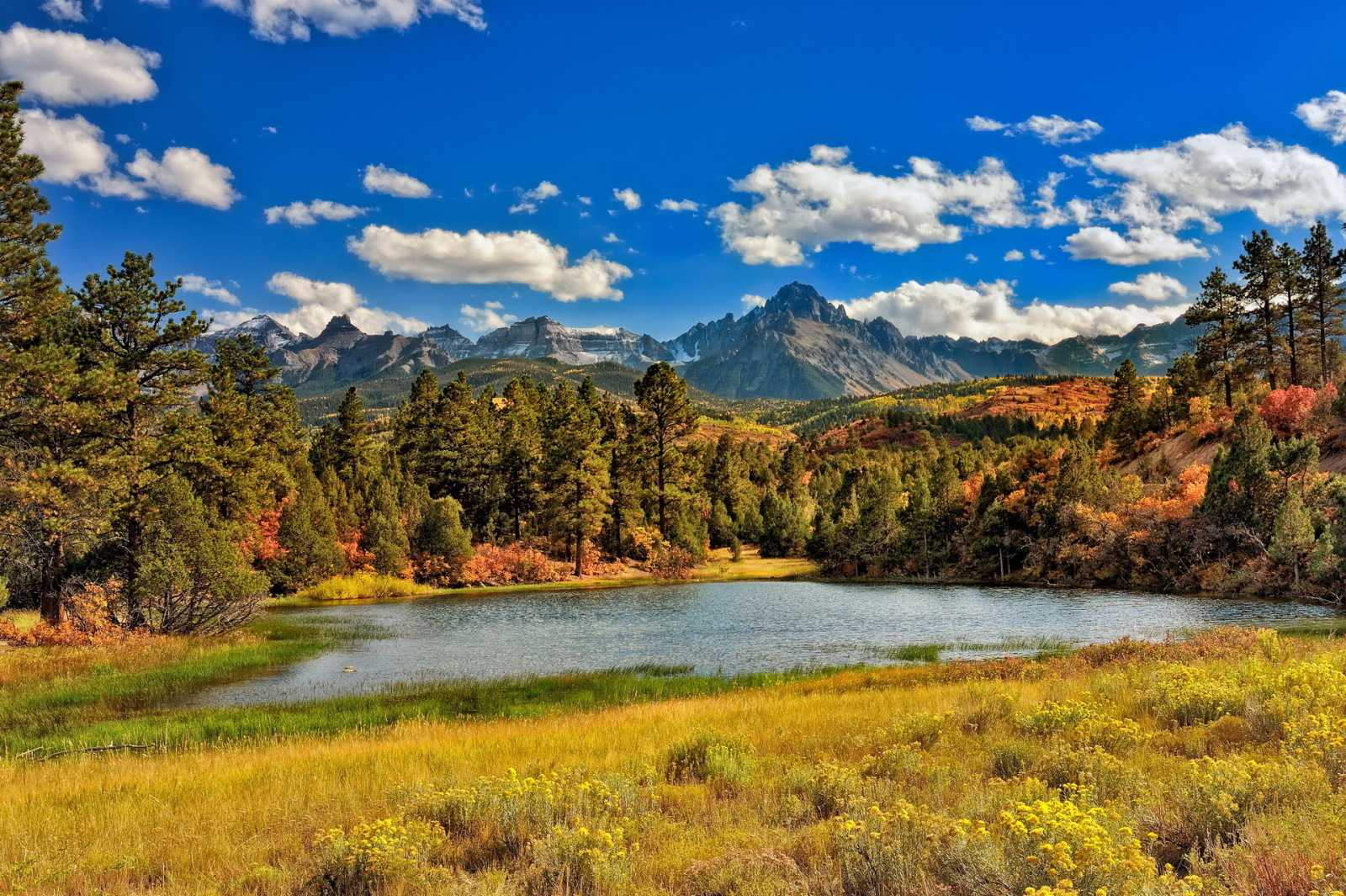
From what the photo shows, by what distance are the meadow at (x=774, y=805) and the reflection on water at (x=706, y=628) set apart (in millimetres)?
12081

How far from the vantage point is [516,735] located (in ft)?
47.5

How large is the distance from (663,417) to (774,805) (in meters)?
66.8

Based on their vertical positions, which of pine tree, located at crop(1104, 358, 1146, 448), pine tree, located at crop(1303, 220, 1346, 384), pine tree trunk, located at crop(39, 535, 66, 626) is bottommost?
pine tree trunk, located at crop(39, 535, 66, 626)

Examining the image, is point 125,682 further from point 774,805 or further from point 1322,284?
point 1322,284

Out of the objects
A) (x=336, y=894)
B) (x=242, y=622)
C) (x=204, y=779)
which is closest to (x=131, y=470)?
(x=242, y=622)

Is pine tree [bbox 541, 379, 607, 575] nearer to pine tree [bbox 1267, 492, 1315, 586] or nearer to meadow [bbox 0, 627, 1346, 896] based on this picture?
pine tree [bbox 1267, 492, 1315, 586]

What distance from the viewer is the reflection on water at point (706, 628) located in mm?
26234

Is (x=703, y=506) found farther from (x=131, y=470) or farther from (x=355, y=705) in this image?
(x=355, y=705)

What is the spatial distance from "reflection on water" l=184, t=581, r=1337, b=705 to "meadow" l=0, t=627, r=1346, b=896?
12081 millimetres

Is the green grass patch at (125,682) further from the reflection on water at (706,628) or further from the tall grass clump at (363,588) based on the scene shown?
the tall grass clump at (363,588)

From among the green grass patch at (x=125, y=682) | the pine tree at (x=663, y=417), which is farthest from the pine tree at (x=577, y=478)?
the green grass patch at (x=125, y=682)

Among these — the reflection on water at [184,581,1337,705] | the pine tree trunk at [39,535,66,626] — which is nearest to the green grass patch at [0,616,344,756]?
the reflection on water at [184,581,1337,705]

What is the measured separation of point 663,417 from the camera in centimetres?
7481

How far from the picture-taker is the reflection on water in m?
26.2
